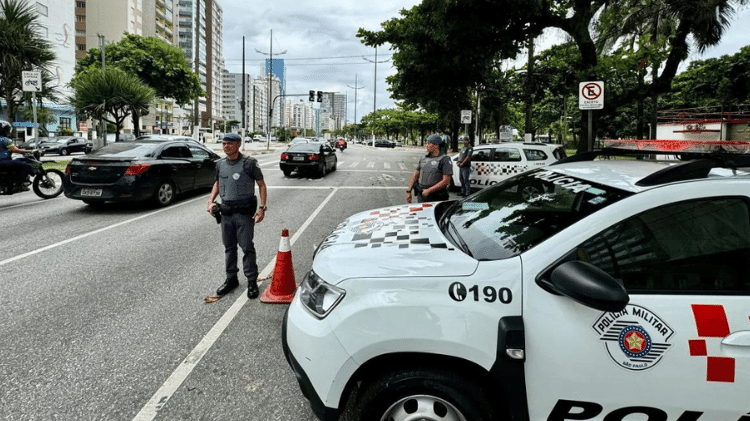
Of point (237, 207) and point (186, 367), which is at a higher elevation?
point (237, 207)

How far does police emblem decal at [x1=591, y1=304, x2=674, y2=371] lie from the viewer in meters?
1.87

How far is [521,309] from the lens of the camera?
1.94m

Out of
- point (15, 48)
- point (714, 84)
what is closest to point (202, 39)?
point (714, 84)

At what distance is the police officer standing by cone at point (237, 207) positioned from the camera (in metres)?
4.79

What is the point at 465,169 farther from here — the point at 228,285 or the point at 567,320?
the point at 567,320

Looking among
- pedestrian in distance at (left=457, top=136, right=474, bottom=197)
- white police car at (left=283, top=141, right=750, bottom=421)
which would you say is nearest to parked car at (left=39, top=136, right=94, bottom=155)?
pedestrian in distance at (left=457, top=136, right=474, bottom=197)

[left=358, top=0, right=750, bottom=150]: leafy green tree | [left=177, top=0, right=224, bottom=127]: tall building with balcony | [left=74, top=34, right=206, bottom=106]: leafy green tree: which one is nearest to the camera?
[left=358, top=0, right=750, bottom=150]: leafy green tree

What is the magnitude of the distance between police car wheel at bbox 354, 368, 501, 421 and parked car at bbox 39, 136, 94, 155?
113 feet

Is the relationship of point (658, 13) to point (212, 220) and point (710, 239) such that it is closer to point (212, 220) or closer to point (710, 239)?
point (212, 220)

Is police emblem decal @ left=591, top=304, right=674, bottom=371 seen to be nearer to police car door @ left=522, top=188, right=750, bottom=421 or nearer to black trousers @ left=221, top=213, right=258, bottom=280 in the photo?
police car door @ left=522, top=188, right=750, bottom=421

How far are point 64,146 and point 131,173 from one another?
28.3 meters

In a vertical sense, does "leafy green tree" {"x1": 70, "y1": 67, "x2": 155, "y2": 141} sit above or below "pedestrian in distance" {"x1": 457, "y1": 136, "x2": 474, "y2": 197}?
above

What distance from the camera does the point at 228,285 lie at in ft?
16.3

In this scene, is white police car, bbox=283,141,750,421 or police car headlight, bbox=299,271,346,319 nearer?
white police car, bbox=283,141,750,421
